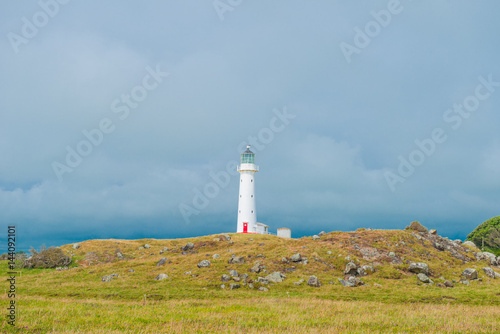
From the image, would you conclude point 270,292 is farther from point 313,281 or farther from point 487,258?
point 487,258

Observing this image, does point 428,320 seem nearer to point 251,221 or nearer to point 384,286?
point 384,286

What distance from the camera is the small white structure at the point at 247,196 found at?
85.7m

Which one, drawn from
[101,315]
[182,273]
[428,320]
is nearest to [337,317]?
[428,320]

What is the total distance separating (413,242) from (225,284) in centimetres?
2971

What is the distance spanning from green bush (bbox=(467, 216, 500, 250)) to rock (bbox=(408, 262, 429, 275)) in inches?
2265

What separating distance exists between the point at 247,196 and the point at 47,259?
44.1 m

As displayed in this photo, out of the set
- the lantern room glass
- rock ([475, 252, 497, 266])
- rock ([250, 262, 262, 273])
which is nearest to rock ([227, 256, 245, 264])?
rock ([250, 262, 262, 273])

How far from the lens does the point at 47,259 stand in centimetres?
5491

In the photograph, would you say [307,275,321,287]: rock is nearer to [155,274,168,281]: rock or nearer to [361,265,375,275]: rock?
[361,265,375,275]: rock

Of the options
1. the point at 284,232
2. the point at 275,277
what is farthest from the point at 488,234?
the point at 275,277

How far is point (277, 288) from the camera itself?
35531 millimetres

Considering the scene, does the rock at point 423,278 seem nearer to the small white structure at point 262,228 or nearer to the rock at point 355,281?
the rock at point 355,281

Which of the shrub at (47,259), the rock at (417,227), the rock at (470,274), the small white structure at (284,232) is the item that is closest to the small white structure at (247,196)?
the small white structure at (284,232)

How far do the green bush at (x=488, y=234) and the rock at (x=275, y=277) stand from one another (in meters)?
71.5
